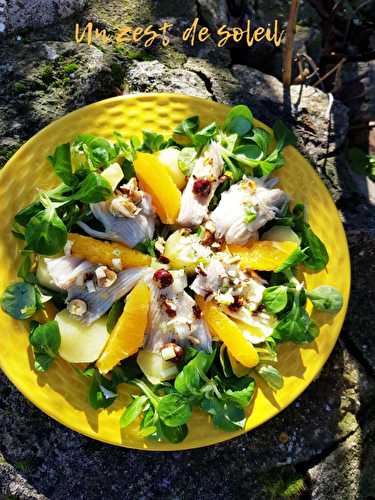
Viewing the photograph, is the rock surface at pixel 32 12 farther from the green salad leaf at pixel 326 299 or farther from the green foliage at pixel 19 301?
the green salad leaf at pixel 326 299

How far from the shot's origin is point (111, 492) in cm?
238

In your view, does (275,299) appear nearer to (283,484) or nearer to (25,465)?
(283,484)

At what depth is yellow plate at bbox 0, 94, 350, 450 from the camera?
2.09 metres

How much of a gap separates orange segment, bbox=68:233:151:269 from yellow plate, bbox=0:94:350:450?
239 mm

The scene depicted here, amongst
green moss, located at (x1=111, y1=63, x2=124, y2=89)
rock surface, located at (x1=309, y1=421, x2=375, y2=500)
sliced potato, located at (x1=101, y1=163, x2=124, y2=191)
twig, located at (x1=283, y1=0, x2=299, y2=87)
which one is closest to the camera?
sliced potato, located at (x1=101, y1=163, x2=124, y2=191)

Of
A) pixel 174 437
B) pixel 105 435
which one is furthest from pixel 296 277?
pixel 105 435

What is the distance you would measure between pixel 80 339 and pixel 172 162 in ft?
2.19

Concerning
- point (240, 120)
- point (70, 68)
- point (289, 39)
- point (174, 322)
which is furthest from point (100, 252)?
point (289, 39)

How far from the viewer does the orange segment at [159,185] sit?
6.81ft

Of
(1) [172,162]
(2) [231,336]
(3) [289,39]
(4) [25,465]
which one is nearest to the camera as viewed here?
(2) [231,336]

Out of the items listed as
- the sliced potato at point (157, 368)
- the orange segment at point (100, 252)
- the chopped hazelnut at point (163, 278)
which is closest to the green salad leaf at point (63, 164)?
the orange segment at point (100, 252)

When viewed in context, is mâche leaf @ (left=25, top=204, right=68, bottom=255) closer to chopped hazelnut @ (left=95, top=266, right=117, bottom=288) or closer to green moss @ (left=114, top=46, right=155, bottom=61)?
chopped hazelnut @ (left=95, top=266, right=117, bottom=288)

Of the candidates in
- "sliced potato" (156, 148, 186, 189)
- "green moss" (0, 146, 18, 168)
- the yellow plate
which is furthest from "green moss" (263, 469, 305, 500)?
"green moss" (0, 146, 18, 168)

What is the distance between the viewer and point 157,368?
2.06 m
